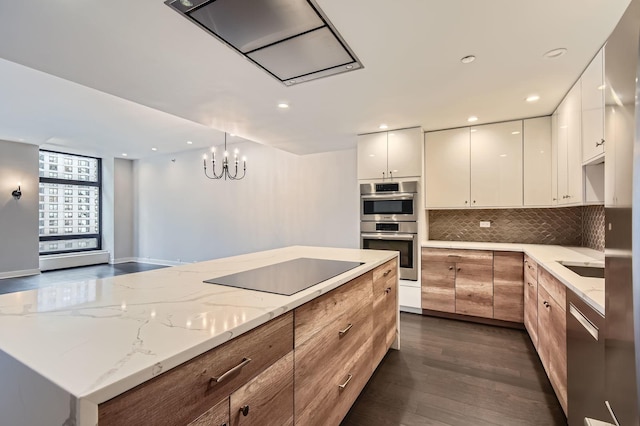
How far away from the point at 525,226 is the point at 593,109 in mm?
1877

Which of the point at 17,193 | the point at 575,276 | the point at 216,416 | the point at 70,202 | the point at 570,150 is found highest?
the point at 570,150

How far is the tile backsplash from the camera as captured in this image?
3.11m

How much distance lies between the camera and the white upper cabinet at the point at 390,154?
3.72 meters

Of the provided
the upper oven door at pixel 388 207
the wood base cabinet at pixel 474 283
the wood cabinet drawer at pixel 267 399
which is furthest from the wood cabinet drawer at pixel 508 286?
the wood cabinet drawer at pixel 267 399

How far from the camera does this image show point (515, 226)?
12.1 ft

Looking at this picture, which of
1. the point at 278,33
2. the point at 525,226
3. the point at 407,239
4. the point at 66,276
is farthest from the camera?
the point at 66,276

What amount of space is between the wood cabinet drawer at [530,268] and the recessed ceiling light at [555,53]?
5.43 feet

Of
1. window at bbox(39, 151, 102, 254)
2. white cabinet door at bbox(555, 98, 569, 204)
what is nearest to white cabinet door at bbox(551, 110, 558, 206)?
white cabinet door at bbox(555, 98, 569, 204)

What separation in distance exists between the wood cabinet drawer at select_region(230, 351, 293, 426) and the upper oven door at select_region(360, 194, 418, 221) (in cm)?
294

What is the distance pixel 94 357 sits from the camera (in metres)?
0.68

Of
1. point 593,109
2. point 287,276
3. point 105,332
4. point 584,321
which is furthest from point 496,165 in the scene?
point 105,332

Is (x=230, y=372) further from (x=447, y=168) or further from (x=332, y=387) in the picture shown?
(x=447, y=168)

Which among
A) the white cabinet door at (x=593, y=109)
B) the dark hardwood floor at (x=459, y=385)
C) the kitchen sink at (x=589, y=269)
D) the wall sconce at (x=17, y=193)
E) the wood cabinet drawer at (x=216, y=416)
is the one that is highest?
the white cabinet door at (x=593, y=109)

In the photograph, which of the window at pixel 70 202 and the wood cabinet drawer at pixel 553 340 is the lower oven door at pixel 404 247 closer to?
the wood cabinet drawer at pixel 553 340
